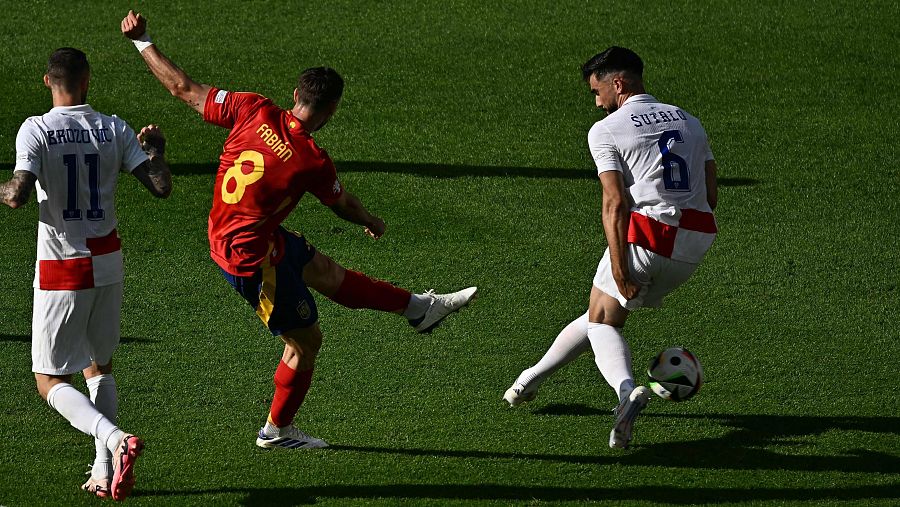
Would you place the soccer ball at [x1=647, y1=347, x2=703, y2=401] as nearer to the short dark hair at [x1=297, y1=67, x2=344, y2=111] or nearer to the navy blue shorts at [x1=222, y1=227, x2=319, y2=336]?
the navy blue shorts at [x1=222, y1=227, x2=319, y2=336]

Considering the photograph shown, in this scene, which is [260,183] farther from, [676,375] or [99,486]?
[676,375]

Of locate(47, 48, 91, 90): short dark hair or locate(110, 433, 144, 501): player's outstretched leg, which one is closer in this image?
locate(110, 433, 144, 501): player's outstretched leg

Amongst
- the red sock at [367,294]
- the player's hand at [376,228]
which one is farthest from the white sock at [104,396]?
the player's hand at [376,228]

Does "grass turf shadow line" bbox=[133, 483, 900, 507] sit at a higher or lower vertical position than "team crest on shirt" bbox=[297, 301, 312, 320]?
lower

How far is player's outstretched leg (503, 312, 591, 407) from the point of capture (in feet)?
20.4

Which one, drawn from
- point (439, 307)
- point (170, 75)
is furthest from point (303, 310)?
point (170, 75)

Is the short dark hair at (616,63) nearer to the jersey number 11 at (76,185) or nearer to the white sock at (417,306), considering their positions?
the white sock at (417,306)

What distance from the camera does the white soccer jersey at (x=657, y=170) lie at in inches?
225

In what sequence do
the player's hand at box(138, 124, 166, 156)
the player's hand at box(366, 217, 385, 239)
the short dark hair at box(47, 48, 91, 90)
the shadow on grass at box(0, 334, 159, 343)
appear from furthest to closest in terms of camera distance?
1. the shadow on grass at box(0, 334, 159, 343)
2. the player's hand at box(366, 217, 385, 239)
3. the player's hand at box(138, 124, 166, 156)
4. the short dark hair at box(47, 48, 91, 90)

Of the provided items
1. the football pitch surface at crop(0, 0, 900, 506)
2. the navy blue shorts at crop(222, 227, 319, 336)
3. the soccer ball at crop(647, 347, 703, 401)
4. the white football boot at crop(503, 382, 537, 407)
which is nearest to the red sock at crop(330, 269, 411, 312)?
the navy blue shorts at crop(222, 227, 319, 336)

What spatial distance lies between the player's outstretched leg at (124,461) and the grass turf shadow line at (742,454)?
4.30ft

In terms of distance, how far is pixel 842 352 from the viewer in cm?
724

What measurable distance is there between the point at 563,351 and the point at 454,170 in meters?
4.52

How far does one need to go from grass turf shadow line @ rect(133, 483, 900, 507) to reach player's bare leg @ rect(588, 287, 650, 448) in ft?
0.87
